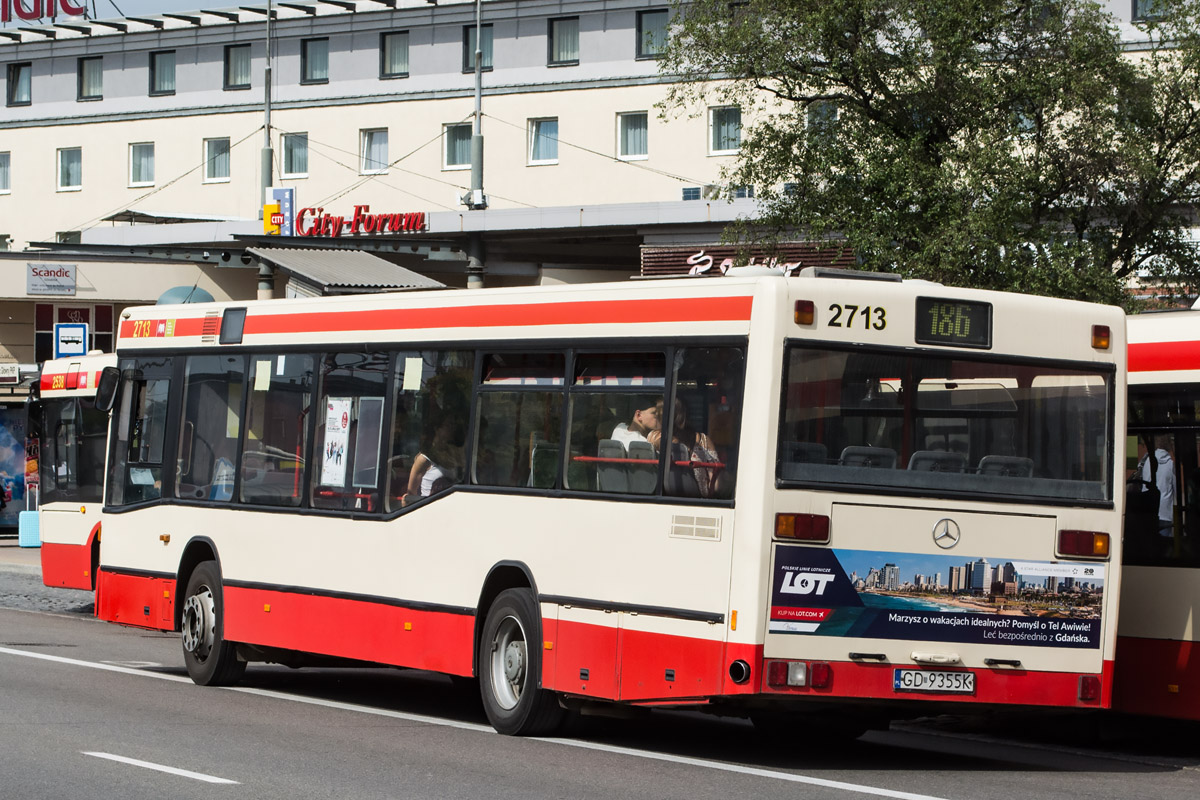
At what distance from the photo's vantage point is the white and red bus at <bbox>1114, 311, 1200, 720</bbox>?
11.6 m

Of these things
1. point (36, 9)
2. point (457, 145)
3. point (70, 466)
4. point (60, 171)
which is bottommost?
point (70, 466)

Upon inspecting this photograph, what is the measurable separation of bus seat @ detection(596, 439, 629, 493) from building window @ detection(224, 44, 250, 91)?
57.5 meters

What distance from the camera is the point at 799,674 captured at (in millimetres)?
9828

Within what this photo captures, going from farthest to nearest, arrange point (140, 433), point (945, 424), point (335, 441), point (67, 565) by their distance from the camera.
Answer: point (67, 565) < point (140, 433) < point (335, 441) < point (945, 424)

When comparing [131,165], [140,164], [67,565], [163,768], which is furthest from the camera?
[131,165]

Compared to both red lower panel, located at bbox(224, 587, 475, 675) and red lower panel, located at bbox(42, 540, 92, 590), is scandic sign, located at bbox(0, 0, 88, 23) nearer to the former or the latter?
red lower panel, located at bbox(42, 540, 92, 590)

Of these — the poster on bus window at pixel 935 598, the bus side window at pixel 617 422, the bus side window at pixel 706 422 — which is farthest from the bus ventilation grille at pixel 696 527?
the poster on bus window at pixel 935 598

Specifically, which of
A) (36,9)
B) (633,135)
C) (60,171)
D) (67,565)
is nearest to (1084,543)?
(67,565)

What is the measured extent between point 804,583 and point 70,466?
1494 centimetres

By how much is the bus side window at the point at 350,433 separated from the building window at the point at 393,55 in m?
50.8

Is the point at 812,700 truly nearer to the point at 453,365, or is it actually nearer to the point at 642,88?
the point at 453,365

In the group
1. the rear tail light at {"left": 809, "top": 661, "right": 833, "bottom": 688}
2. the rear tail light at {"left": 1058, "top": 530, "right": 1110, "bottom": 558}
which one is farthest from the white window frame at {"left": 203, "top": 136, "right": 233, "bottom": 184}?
the rear tail light at {"left": 809, "top": 661, "right": 833, "bottom": 688}

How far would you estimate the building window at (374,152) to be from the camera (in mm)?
63000

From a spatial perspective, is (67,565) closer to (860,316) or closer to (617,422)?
(617,422)
